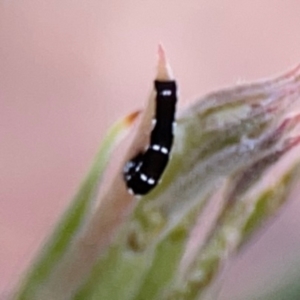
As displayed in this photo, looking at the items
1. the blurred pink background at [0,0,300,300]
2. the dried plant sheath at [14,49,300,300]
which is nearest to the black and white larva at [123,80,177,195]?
the dried plant sheath at [14,49,300,300]

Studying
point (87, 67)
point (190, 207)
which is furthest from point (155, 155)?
point (87, 67)

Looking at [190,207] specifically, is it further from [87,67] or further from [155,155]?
[87,67]

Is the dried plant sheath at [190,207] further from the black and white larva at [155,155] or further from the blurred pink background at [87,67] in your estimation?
the blurred pink background at [87,67]

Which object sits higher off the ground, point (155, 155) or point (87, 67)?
point (87, 67)

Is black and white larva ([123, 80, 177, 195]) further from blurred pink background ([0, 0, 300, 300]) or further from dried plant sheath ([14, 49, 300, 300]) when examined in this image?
blurred pink background ([0, 0, 300, 300])

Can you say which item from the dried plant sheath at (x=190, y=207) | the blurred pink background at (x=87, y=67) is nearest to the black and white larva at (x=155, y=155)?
the dried plant sheath at (x=190, y=207)

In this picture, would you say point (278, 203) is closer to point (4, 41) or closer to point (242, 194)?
point (242, 194)
